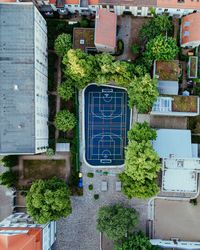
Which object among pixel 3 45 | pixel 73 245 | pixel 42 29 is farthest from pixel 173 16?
pixel 73 245

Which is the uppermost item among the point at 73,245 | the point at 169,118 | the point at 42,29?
the point at 42,29

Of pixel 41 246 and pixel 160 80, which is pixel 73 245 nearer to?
pixel 41 246

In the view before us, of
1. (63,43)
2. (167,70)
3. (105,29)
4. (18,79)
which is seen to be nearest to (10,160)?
(18,79)

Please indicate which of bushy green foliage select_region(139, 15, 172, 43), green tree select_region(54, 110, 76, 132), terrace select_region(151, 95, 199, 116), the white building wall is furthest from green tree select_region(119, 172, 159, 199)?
bushy green foliage select_region(139, 15, 172, 43)

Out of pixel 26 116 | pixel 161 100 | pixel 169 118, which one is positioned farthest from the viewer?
pixel 169 118

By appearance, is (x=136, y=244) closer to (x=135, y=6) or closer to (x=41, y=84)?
(x=41, y=84)

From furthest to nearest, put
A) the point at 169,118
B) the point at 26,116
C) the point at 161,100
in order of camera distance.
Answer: the point at 169,118 < the point at 161,100 < the point at 26,116

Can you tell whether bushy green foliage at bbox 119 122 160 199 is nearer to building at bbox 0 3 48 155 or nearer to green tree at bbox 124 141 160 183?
green tree at bbox 124 141 160 183
